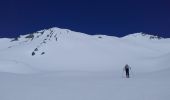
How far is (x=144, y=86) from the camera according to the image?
715 inches

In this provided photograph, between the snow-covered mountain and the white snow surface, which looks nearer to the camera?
the white snow surface

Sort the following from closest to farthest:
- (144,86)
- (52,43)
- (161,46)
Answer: (144,86) < (52,43) < (161,46)

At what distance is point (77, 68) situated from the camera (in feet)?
235

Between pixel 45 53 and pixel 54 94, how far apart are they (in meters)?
74.3

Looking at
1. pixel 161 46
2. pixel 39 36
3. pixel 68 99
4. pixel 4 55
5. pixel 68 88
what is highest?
pixel 161 46

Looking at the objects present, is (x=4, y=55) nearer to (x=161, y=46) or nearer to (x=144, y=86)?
(x=161, y=46)

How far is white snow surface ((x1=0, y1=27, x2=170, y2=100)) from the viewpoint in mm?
16750

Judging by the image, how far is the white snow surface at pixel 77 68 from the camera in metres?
16.8

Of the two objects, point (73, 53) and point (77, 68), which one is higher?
point (73, 53)

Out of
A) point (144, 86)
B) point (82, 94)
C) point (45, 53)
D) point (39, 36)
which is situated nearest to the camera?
point (82, 94)

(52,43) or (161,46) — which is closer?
(52,43)

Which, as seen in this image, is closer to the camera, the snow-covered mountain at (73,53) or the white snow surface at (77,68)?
the white snow surface at (77,68)

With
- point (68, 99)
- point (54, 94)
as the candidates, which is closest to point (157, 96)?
point (68, 99)

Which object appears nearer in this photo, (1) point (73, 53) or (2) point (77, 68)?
(2) point (77, 68)
